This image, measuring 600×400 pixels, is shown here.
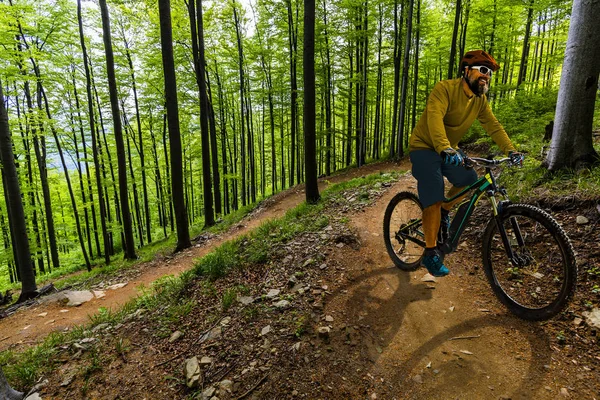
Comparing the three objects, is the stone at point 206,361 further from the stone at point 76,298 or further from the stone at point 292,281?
the stone at point 76,298

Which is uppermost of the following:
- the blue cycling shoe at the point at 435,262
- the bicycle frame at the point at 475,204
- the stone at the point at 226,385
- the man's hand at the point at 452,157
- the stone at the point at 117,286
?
the man's hand at the point at 452,157

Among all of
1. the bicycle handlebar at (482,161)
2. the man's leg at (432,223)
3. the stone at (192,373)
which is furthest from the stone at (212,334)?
the bicycle handlebar at (482,161)

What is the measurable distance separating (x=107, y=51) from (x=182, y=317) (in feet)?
40.2

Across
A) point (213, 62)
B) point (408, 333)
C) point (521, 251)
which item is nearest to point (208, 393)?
point (408, 333)

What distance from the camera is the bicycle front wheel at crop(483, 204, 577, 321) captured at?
9.68 ft

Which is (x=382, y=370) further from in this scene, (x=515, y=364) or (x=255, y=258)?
(x=255, y=258)

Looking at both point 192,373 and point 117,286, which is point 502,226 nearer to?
point 192,373

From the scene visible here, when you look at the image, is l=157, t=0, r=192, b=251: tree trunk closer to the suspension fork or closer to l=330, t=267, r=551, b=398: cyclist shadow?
l=330, t=267, r=551, b=398: cyclist shadow

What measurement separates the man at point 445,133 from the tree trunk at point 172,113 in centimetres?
890

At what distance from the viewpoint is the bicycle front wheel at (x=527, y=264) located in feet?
9.68

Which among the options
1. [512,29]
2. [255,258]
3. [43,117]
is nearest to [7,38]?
[43,117]

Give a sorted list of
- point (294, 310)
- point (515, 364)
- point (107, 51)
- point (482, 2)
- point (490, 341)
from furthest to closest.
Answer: point (482, 2)
point (107, 51)
point (294, 310)
point (490, 341)
point (515, 364)

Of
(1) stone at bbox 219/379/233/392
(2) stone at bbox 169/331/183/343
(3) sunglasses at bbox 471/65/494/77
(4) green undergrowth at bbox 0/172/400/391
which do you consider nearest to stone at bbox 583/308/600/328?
(3) sunglasses at bbox 471/65/494/77

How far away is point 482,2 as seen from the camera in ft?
61.4
